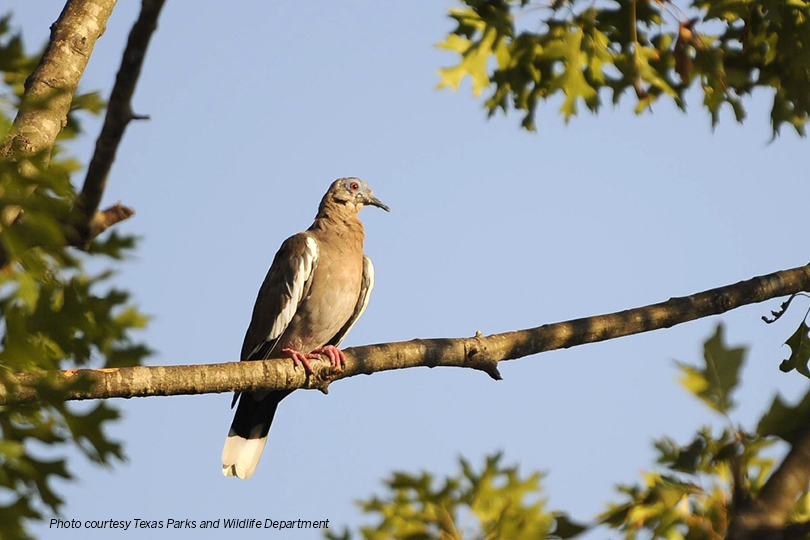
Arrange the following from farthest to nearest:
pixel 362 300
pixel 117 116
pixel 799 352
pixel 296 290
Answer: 1. pixel 362 300
2. pixel 296 290
3. pixel 799 352
4. pixel 117 116

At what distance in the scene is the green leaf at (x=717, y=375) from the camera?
7.47 ft

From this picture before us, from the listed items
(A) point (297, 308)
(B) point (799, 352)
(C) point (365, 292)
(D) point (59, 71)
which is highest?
(C) point (365, 292)

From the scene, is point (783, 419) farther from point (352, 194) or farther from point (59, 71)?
point (352, 194)

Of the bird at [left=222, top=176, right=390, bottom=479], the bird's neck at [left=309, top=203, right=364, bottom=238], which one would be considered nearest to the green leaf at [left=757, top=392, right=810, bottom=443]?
the bird at [left=222, top=176, right=390, bottom=479]

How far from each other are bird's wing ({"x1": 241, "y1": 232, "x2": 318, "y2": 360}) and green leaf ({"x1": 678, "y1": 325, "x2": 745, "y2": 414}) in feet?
14.9

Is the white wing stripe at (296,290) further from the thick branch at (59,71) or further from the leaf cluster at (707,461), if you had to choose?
the leaf cluster at (707,461)

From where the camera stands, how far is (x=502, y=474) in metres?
4.46

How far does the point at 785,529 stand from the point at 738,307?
2.78 metres

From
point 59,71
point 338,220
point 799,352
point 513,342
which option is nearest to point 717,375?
point 513,342

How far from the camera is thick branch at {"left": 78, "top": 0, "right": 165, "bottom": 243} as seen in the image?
2.54 m

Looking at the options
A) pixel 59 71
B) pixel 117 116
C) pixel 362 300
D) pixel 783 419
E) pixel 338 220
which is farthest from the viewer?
pixel 338 220

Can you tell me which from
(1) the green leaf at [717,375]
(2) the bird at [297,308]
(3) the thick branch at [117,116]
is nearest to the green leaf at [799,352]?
(1) the green leaf at [717,375]

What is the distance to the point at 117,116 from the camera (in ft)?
8.46

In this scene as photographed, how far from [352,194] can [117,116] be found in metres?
5.01
